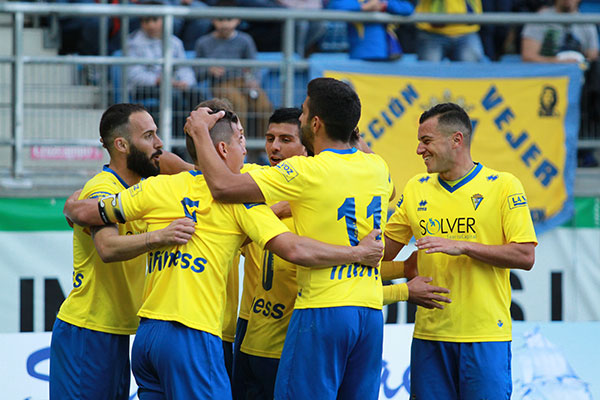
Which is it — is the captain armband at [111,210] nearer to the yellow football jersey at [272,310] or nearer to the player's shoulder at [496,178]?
the yellow football jersey at [272,310]

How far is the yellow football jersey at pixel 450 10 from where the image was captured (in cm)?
915

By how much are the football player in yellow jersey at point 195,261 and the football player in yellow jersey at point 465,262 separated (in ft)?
2.69

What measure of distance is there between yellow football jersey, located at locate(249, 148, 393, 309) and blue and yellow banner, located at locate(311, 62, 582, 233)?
3895 millimetres

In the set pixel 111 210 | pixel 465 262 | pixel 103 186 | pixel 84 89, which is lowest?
pixel 465 262

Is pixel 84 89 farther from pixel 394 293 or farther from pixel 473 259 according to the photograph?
pixel 473 259

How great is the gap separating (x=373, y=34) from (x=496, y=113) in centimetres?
151

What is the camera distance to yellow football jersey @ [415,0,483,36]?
9.15m

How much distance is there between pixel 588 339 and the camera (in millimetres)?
7719

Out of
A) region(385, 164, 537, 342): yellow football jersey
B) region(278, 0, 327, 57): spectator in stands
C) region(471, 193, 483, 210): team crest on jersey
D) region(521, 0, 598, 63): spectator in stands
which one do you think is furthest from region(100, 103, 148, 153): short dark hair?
region(521, 0, 598, 63): spectator in stands

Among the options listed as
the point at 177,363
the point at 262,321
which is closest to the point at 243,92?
the point at 262,321

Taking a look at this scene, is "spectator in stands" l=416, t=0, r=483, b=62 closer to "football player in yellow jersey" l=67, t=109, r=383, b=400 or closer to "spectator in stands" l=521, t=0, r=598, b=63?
"spectator in stands" l=521, t=0, r=598, b=63

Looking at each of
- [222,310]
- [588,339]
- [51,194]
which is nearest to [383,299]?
[222,310]

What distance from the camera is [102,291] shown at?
4957mm

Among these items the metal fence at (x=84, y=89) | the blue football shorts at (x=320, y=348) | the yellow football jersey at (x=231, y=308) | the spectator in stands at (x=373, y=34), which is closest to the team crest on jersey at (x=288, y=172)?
the blue football shorts at (x=320, y=348)
